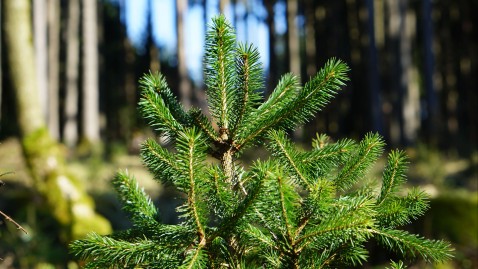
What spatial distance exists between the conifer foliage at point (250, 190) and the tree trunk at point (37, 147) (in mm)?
6024

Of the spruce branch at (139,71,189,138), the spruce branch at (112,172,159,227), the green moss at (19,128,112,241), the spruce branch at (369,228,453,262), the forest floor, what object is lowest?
the forest floor

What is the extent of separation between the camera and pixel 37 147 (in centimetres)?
812

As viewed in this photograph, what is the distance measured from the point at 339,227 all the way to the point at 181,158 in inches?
17.4

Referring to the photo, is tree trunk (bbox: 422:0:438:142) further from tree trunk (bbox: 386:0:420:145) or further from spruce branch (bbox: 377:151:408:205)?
spruce branch (bbox: 377:151:408:205)

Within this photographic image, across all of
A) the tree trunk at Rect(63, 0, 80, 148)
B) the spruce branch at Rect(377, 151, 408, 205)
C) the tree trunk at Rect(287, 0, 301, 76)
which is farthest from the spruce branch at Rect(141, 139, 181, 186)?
the tree trunk at Rect(63, 0, 80, 148)

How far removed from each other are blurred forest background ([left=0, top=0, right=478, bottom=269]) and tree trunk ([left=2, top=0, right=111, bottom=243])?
2 centimetres

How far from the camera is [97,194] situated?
11.4m

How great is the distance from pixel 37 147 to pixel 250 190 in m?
7.32

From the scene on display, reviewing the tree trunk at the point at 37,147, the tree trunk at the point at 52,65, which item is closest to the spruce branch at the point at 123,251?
the tree trunk at the point at 37,147

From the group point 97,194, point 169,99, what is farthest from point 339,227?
point 97,194

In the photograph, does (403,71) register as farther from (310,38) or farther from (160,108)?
(160,108)

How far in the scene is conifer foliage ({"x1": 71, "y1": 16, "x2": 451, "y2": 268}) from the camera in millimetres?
1453

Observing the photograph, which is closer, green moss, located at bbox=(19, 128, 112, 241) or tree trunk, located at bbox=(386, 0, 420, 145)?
green moss, located at bbox=(19, 128, 112, 241)

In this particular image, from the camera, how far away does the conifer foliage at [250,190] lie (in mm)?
1453
